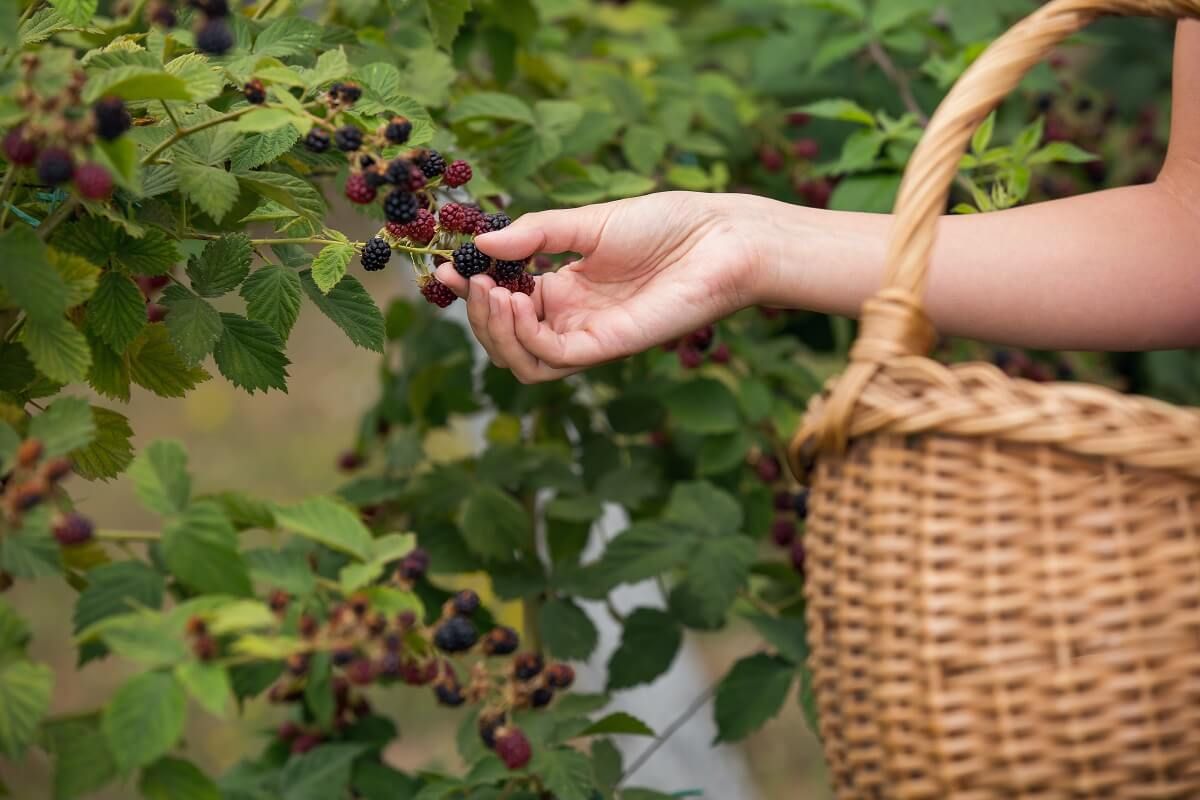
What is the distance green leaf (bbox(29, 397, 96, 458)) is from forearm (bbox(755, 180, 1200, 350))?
26.5 inches

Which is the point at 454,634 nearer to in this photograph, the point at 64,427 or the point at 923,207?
the point at 64,427

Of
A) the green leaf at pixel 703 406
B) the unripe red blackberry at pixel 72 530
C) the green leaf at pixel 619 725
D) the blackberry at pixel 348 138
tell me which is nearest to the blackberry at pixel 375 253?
the blackberry at pixel 348 138

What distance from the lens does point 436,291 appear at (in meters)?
1.09

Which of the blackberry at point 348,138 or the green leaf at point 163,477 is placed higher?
the blackberry at point 348,138

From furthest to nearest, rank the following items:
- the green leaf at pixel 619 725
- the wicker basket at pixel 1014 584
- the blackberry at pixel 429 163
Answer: the green leaf at pixel 619 725, the blackberry at pixel 429 163, the wicker basket at pixel 1014 584

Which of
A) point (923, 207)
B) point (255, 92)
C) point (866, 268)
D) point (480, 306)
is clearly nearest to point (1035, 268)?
point (866, 268)

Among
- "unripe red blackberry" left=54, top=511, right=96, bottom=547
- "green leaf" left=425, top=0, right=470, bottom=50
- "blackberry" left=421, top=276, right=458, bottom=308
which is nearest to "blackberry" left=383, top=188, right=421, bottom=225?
"blackberry" left=421, top=276, right=458, bottom=308

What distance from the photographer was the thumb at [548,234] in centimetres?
107

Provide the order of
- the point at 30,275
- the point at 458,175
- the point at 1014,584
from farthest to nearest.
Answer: the point at 458,175, the point at 30,275, the point at 1014,584

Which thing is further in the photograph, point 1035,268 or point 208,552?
point 1035,268

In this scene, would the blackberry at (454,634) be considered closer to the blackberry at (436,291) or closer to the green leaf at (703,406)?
the blackberry at (436,291)

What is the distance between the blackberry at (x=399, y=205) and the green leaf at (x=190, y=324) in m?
0.24

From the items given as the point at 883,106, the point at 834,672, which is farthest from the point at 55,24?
the point at 883,106

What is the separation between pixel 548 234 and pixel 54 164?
0.49 m
